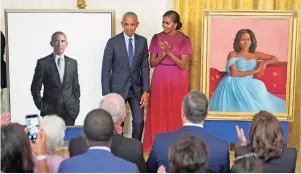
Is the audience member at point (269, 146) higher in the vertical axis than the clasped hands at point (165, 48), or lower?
lower

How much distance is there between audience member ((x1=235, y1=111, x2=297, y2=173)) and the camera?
279 centimetres

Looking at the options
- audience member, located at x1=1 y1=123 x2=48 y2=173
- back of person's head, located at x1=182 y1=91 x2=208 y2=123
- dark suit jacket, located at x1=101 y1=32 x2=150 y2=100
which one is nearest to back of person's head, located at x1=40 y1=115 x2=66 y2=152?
audience member, located at x1=1 y1=123 x2=48 y2=173

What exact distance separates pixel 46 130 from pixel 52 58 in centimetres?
295

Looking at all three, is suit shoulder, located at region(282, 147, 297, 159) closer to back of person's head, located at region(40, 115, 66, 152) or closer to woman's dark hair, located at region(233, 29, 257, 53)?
back of person's head, located at region(40, 115, 66, 152)

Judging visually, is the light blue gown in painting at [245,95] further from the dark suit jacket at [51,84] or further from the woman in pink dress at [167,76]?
the dark suit jacket at [51,84]

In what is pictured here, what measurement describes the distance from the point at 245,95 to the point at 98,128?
3363 mm

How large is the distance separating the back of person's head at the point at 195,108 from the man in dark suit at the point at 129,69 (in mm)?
2256

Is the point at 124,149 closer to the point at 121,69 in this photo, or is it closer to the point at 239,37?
the point at 121,69

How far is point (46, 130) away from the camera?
2.84 m

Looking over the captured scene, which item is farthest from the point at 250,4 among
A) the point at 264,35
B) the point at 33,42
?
the point at 33,42

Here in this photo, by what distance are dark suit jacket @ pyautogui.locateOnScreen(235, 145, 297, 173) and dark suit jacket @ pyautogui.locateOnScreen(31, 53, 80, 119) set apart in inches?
125

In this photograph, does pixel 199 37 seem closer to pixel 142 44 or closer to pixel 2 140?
pixel 142 44

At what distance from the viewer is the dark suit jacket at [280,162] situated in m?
2.82

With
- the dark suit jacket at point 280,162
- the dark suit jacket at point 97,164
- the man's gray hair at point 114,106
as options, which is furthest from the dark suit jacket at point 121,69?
the dark suit jacket at point 97,164
